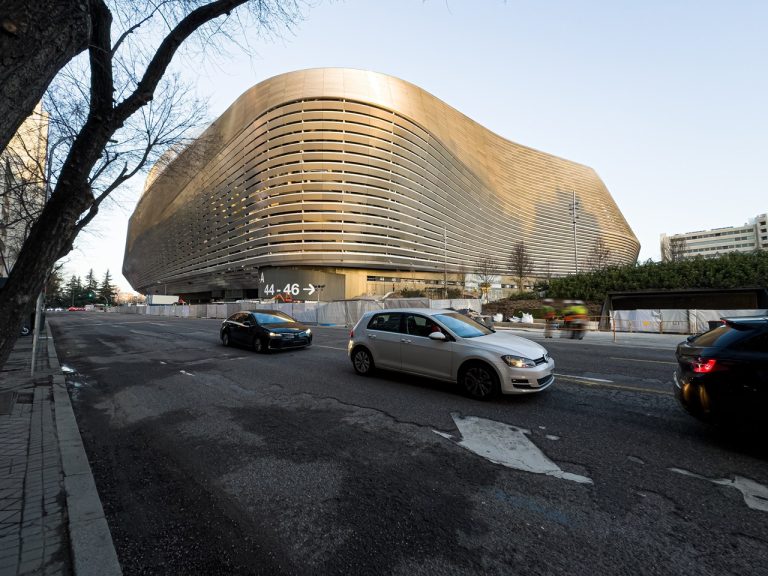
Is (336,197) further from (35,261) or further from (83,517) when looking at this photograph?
(83,517)

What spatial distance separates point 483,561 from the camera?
83.8 inches

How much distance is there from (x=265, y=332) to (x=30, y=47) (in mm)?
9663

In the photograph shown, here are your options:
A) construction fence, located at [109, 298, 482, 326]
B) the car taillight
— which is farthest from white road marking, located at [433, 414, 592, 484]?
construction fence, located at [109, 298, 482, 326]

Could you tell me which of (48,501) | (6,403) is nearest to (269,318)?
(6,403)

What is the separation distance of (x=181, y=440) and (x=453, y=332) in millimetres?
4301

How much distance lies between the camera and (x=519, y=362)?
5277mm

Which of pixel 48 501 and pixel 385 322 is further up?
pixel 385 322

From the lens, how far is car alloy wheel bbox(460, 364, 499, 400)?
541cm

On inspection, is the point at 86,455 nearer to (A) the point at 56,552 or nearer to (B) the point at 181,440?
(B) the point at 181,440

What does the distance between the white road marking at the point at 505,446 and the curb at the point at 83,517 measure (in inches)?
124

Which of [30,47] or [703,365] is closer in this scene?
[30,47]

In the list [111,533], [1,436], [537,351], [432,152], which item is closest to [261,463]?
[111,533]

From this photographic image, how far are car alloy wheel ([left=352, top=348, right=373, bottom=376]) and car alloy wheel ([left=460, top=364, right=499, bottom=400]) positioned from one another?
2.27 metres

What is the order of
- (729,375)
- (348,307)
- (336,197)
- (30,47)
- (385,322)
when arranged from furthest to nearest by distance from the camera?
(336,197) < (348,307) < (385,322) < (729,375) < (30,47)
